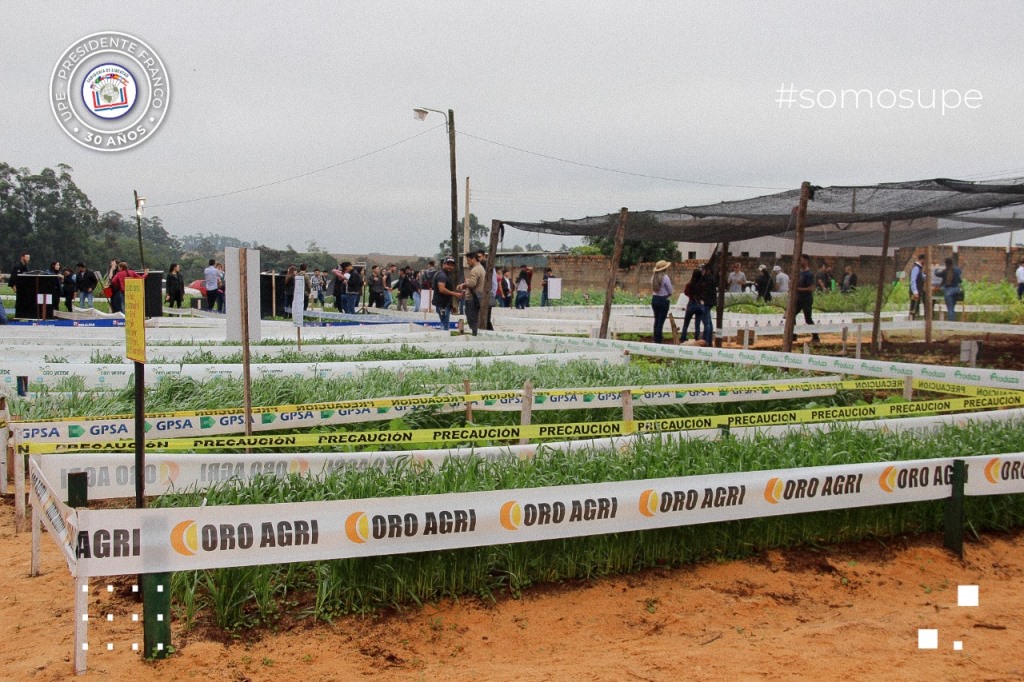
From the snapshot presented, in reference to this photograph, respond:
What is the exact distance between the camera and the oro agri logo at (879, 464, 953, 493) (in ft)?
18.7

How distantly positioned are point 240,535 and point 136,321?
1.25 m

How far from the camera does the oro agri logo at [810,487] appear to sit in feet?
17.6

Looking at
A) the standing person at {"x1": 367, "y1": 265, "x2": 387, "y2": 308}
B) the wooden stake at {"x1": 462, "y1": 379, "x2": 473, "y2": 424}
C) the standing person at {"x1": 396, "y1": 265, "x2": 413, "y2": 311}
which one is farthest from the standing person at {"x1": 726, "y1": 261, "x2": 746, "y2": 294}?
the wooden stake at {"x1": 462, "y1": 379, "x2": 473, "y2": 424}

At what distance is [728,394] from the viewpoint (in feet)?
31.2

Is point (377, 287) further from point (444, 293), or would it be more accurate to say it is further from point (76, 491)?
point (76, 491)

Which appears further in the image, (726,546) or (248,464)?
(248,464)

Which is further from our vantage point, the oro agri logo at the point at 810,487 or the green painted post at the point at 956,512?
the green painted post at the point at 956,512

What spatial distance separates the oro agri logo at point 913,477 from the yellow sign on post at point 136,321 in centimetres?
452

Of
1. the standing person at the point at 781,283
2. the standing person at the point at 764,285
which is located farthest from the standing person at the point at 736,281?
the standing person at the point at 781,283

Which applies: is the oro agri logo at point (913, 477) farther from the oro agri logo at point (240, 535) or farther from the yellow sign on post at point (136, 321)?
the yellow sign on post at point (136, 321)

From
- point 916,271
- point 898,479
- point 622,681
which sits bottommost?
point 622,681

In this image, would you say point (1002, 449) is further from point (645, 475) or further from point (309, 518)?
point (309, 518)

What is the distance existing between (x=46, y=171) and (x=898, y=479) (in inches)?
2192

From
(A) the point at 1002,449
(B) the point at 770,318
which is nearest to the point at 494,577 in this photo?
(A) the point at 1002,449
